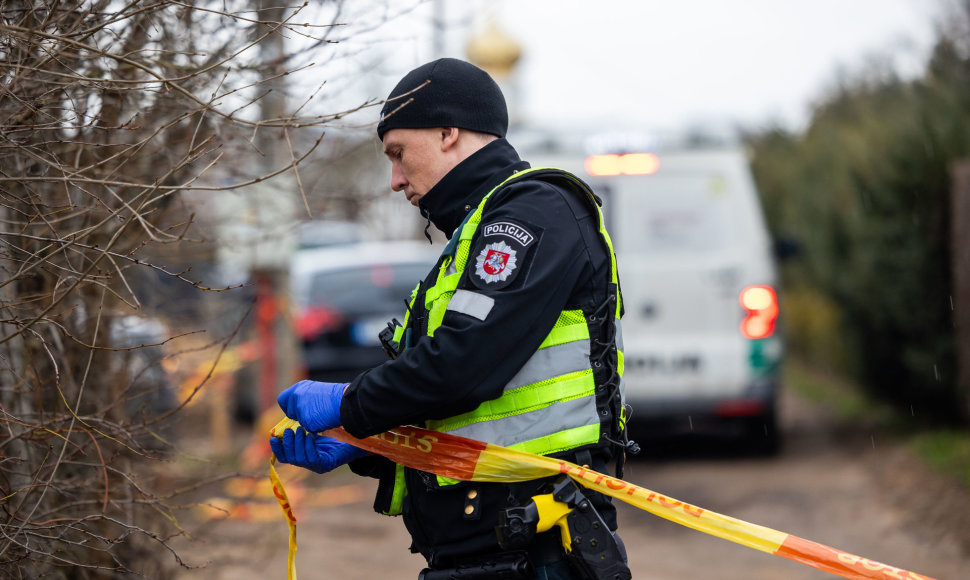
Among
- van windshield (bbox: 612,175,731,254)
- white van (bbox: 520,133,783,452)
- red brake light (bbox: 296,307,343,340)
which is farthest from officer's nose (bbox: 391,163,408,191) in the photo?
red brake light (bbox: 296,307,343,340)

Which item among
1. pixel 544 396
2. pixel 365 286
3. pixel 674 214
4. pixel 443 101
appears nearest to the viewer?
pixel 544 396

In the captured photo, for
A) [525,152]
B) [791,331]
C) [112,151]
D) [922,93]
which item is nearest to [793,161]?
[791,331]

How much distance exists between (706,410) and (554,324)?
229 inches

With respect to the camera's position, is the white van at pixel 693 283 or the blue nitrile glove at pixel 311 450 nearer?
the blue nitrile glove at pixel 311 450

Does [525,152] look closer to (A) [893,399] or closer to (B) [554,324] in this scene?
(A) [893,399]

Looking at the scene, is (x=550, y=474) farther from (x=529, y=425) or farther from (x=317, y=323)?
(x=317, y=323)

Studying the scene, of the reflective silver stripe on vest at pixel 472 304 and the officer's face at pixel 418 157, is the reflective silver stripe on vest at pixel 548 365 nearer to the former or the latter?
the reflective silver stripe on vest at pixel 472 304

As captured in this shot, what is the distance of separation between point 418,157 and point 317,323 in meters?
6.92

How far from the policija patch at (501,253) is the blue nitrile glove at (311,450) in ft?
2.18

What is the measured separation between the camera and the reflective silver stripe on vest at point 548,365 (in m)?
2.49

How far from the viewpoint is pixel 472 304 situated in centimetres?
239

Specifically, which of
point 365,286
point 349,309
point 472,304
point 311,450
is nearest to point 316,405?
point 311,450

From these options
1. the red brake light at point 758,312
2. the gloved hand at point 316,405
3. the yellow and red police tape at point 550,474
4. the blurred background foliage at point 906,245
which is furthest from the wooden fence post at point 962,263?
the gloved hand at point 316,405

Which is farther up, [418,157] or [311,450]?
[418,157]
